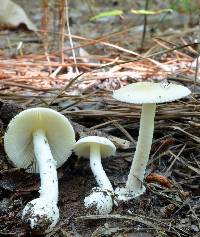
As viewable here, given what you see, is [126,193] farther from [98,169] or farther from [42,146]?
[42,146]

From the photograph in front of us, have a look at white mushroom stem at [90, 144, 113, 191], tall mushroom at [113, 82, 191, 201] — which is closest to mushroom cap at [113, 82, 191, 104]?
tall mushroom at [113, 82, 191, 201]

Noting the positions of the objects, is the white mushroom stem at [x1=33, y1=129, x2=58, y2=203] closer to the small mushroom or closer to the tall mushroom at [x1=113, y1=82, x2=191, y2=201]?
the small mushroom

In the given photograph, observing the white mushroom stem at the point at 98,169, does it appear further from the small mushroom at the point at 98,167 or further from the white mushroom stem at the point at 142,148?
the white mushroom stem at the point at 142,148

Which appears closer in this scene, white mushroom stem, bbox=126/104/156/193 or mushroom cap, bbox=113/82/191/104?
mushroom cap, bbox=113/82/191/104

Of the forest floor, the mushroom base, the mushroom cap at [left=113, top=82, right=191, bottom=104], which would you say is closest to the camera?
the mushroom cap at [left=113, top=82, right=191, bottom=104]

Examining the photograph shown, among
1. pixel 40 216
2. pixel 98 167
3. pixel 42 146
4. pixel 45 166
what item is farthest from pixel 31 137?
pixel 40 216

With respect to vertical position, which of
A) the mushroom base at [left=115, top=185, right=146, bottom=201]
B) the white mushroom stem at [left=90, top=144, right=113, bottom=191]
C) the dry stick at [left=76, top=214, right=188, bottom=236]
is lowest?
the dry stick at [left=76, top=214, right=188, bottom=236]
